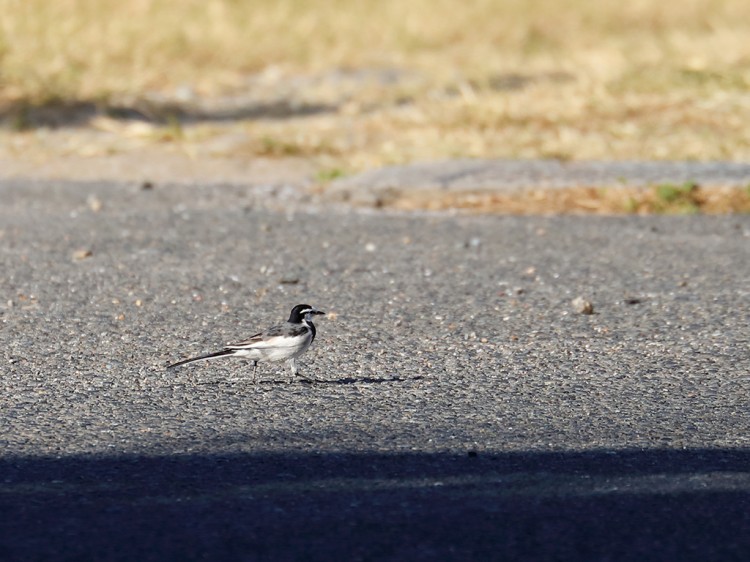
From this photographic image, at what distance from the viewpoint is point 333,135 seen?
1448 centimetres

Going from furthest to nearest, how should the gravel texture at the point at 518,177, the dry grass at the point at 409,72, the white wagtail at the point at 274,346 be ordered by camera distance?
the dry grass at the point at 409,72 → the gravel texture at the point at 518,177 → the white wagtail at the point at 274,346

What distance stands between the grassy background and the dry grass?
0.04 m

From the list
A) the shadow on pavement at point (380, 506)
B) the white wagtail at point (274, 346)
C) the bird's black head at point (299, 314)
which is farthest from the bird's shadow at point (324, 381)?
the shadow on pavement at point (380, 506)

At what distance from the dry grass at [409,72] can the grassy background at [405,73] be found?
37 mm

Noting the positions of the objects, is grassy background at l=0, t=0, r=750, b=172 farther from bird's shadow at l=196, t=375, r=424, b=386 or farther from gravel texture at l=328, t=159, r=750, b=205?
bird's shadow at l=196, t=375, r=424, b=386

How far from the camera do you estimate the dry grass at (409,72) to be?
13.2m

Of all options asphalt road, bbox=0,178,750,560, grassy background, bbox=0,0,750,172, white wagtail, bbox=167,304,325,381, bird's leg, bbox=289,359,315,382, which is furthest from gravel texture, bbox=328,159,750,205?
white wagtail, bbox=167,304,325,381

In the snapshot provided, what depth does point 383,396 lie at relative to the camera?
218 inches

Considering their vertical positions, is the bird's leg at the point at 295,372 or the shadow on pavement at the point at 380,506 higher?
the shadow on pavement at the point at 380,506

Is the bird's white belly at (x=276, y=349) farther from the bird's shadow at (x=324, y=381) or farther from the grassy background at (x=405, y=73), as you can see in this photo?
the grassy background at (x=405, y=73)

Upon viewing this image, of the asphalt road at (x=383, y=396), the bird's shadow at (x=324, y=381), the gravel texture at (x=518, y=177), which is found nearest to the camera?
the asphalt road at (x=383, y=396)

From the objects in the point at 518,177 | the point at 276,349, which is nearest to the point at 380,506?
the point at 276,349

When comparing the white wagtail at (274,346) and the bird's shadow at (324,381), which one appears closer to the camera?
the white wagtail at (274,346)

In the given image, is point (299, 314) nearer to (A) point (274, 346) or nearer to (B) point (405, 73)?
(A) point (274, 346)
